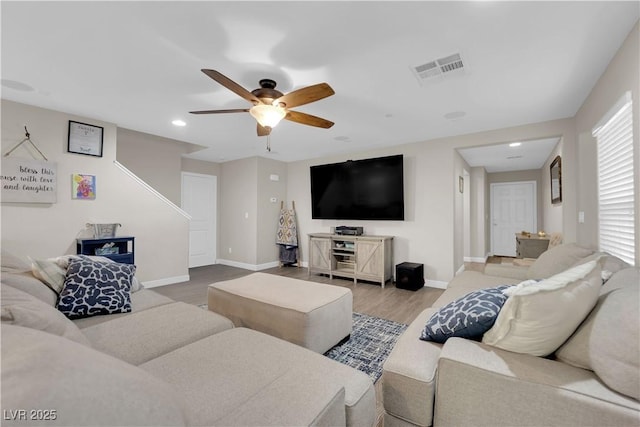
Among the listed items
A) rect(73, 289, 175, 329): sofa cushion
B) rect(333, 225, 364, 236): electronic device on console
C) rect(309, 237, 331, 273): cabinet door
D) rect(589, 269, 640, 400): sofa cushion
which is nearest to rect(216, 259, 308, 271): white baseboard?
rect(309, 237, 331, 273): cabinet door

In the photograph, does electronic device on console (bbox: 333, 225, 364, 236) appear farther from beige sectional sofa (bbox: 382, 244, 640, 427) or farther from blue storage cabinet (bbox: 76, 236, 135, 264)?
beige sectional sofa (bbox: 382, 244, 640, 427)

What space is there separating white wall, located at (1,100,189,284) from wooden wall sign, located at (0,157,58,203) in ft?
0.22

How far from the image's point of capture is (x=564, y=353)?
1.06 m

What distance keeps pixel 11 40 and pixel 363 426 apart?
10.6ft

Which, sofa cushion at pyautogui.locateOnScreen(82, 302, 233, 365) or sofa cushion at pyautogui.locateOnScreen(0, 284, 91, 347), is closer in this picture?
sofa cushion at pyautogui.locateOnScreen(0, 284, 91, 347)

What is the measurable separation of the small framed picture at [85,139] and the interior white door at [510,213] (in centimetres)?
873

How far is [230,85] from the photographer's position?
6.74ft

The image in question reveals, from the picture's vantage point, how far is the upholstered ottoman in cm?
196

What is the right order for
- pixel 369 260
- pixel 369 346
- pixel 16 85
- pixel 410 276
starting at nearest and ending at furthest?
pixel 369 346, pixel 16 85, pixel 410 276, pixel 369 260

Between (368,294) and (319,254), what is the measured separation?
Answer: 1394mm

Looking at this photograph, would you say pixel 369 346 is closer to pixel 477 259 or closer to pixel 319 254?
pixel 319 254

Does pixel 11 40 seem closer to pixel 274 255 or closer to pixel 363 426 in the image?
pixel 363 426

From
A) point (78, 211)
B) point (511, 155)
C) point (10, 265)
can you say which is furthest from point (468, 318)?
point (511, 155)

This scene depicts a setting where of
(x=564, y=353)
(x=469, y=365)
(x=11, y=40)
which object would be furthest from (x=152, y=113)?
(x=564, y=353)
